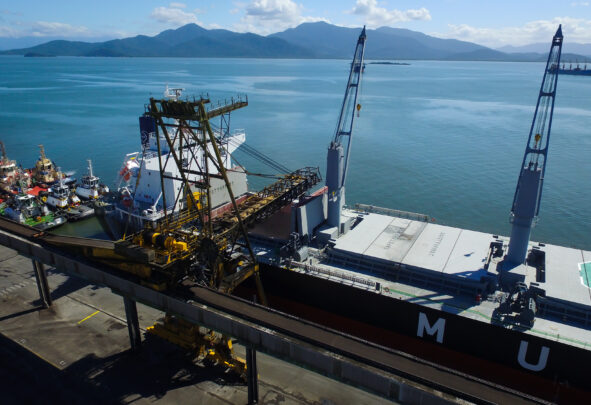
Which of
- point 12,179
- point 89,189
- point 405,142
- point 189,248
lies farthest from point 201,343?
point 405,142

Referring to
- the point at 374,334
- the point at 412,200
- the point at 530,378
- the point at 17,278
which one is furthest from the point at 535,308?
the point at 17,278

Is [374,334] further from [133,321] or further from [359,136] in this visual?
[359,136]

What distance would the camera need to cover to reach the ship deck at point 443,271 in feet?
61.6

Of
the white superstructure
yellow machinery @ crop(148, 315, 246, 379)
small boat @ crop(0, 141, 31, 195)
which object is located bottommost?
yellow machinery @ crop(148, 315, 246, 379)

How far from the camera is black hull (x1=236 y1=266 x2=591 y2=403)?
691 inches

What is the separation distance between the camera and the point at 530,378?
59.7 ft

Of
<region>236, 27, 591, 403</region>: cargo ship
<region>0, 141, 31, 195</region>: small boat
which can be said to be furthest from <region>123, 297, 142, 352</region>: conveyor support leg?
<region>0, 141, 31, 195</region>: small boat

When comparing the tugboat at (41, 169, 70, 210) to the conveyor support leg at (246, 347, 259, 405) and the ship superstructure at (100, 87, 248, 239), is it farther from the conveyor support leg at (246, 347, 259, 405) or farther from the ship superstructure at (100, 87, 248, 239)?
the conveyor support leg at (246, 347, 259, 405)

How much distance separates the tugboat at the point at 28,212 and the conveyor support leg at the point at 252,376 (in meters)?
30.6

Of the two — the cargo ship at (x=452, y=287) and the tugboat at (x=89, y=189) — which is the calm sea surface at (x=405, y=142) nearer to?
the tugboat at (x=89, y=189)

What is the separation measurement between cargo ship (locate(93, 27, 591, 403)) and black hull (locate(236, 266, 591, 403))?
0.05m

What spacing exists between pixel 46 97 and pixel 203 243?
14180cm

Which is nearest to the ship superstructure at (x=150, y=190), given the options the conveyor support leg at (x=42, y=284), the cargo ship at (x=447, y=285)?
the cargo ship at (x=447, y=285)

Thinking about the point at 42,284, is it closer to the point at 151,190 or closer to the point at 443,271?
the point at 151,190
